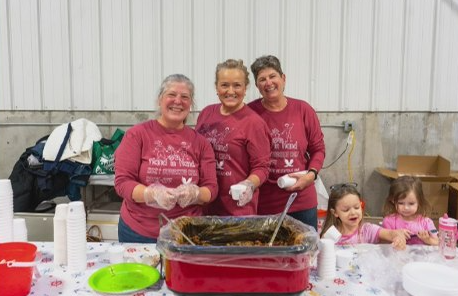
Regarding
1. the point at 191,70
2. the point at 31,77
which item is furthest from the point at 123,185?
the point at 31,77

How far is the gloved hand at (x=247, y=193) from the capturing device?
1.71 m

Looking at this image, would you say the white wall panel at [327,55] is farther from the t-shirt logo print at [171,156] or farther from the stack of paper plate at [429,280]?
the stack of paper plate at [429,280]

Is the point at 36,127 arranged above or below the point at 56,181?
above

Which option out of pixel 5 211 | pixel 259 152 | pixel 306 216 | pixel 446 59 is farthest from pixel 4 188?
pixel 446 59

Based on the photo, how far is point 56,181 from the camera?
10.4ft

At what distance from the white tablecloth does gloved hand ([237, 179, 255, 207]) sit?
0.43 m

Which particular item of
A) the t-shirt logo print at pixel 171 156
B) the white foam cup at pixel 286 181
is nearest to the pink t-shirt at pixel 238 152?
the white foam cup at pixel 286 181

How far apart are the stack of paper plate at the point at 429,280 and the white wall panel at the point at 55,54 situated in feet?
10.9

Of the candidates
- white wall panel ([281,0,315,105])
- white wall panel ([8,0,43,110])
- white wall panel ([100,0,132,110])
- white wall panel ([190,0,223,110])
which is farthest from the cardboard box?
white wall panel ([8,0,43,110])

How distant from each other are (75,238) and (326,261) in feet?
2.87

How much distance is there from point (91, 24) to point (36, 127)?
43.8 inches

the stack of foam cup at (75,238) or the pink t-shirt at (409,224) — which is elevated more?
the stack of foam cup at (75,238)

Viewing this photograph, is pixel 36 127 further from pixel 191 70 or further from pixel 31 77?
pixel 191 70

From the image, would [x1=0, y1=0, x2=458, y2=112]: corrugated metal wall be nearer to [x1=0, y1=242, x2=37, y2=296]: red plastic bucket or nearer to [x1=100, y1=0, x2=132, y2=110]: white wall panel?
[x1=100, y1=0, x2=132, y2=110]: white wall panel
